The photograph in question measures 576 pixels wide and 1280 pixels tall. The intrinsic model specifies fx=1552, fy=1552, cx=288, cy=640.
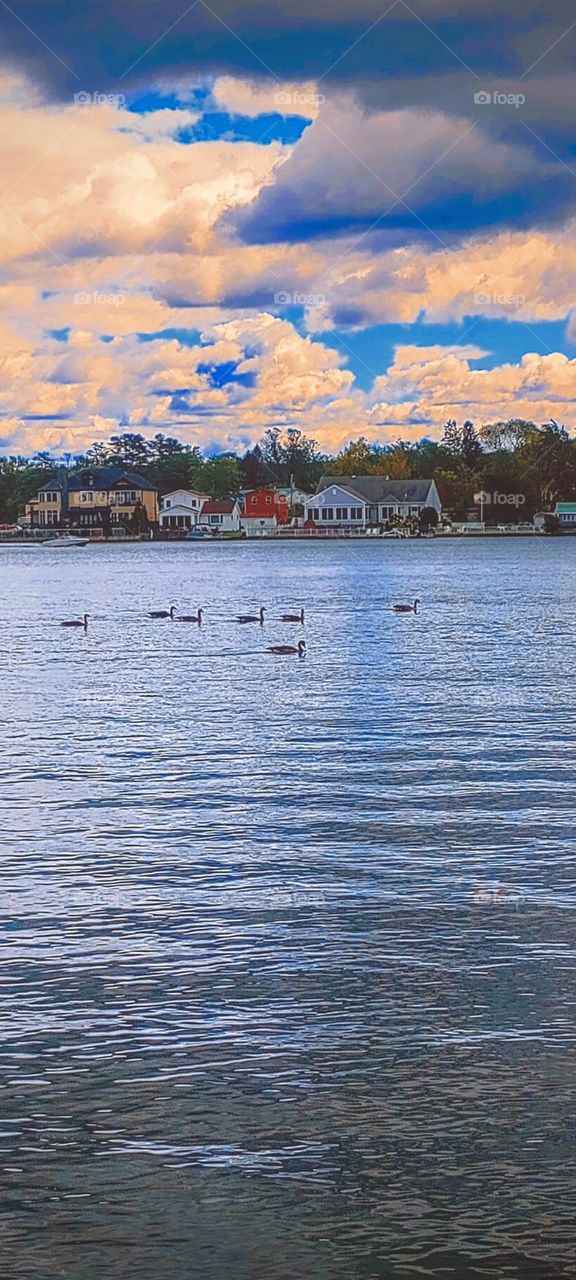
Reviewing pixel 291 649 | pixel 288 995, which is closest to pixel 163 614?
pixel 291 649

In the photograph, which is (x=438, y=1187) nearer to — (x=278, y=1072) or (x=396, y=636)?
(x=278, y=1072)

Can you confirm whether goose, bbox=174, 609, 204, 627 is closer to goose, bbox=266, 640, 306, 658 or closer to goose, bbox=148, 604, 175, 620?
goose, bbox=148, 604, 175, 620

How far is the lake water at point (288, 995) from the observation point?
763 cm

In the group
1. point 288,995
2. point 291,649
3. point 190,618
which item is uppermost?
point 190,618

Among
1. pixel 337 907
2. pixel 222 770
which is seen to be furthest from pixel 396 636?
pixel 337 907

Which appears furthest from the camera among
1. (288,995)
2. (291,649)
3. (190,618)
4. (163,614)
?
(163,614)

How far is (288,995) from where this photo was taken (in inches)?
430

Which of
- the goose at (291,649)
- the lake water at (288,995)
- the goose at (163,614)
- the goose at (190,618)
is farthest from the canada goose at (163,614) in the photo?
the lake water at (288,995)

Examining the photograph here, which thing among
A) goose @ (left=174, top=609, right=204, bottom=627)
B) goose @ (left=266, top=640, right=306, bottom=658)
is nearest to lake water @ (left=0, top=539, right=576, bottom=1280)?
goose @ (left=266, top=640, right=306, bottom=658)

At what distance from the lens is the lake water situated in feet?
25.0

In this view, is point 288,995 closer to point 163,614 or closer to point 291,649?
point 291,649

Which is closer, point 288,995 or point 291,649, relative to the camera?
point 288,995

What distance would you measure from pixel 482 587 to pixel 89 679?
48.8 m

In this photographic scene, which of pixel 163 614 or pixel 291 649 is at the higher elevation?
pixel 163 614
